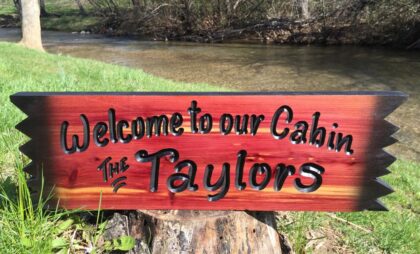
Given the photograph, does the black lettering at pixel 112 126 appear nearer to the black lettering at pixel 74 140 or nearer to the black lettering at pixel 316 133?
the black lettering at pixel 74 140

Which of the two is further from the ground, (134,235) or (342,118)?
(342,118)

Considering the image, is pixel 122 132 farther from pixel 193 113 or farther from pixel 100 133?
pixel 193 113

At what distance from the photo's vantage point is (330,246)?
2.75 metres

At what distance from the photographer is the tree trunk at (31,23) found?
13172 mm

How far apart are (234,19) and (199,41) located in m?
2.54

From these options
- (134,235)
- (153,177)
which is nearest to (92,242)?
(134,235)

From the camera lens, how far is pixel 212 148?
208 cm

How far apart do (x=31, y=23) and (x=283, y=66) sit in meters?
8.65

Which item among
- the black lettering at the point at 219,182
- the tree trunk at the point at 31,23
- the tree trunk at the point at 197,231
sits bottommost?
the tree trunk at the point at 197,231

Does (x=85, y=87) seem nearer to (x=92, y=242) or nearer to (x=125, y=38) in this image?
(x=92, y=242)

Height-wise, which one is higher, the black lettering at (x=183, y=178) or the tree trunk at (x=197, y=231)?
the black lettering at (x=183, y=178)

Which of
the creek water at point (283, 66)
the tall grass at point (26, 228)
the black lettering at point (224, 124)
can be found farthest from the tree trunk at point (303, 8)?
the tall grass at point (26, 228)

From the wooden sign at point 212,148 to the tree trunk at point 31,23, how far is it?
41.2ft

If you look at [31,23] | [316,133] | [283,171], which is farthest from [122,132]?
[31,23]
